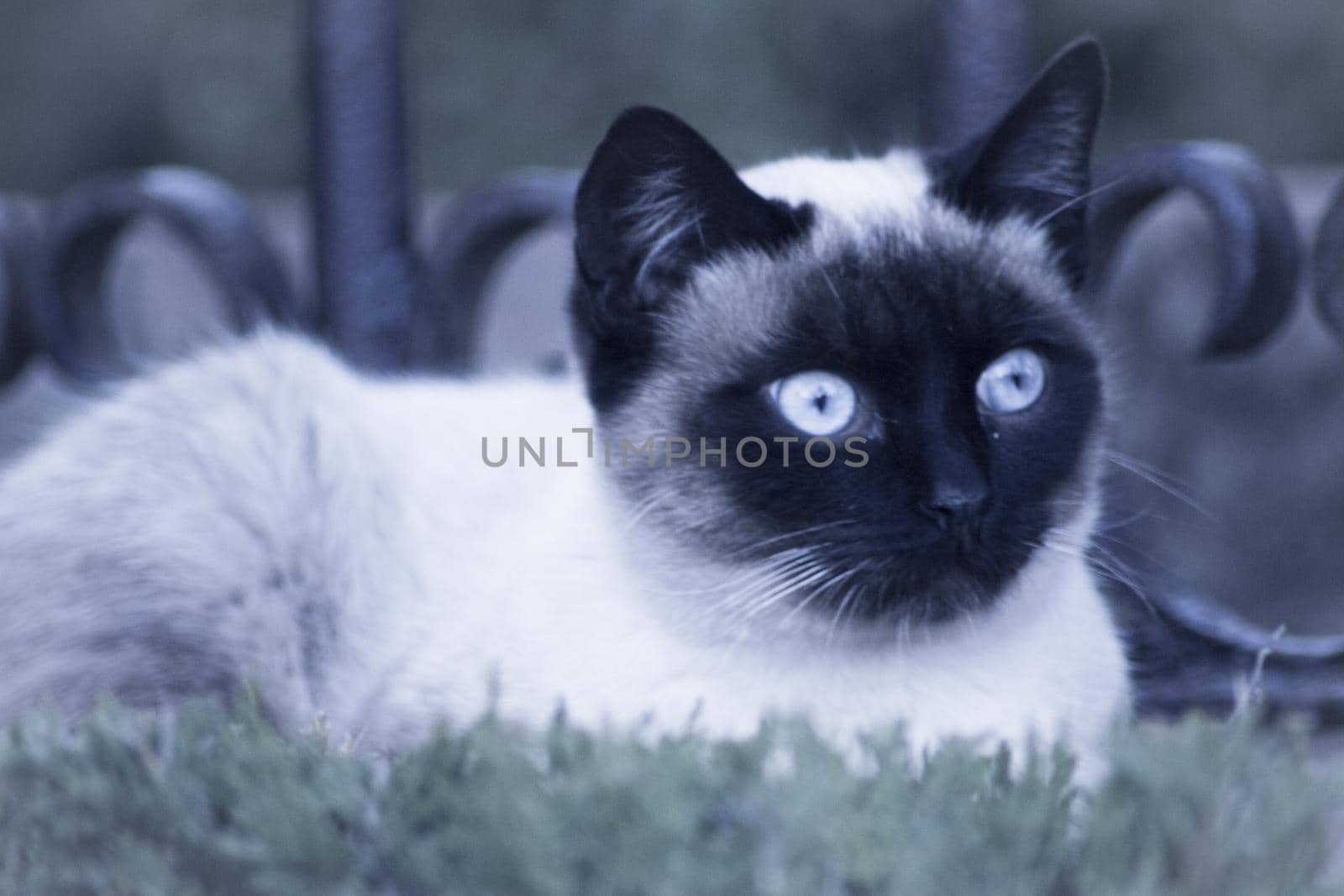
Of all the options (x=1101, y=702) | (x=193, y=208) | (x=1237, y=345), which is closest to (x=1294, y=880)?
(x=1101, y=702)

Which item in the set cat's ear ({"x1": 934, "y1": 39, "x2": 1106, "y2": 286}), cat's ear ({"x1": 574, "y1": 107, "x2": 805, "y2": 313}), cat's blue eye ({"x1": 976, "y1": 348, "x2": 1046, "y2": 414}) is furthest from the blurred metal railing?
cat's ear ({"x1": 574, "y1": 107, "x2": 805, "y2": 313})

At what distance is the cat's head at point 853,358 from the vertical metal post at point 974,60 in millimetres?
554

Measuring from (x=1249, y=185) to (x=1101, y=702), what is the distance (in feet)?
2.83

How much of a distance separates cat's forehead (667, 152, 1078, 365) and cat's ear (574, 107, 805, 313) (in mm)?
34

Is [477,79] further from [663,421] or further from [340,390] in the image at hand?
[663,421]

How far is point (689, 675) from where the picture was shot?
5.35ft

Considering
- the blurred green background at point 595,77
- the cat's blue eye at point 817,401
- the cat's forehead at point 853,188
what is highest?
the blurred green background at point 595,77

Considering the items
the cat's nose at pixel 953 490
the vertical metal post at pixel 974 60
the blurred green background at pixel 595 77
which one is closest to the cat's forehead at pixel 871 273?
the cat's nose at pixel 953 490

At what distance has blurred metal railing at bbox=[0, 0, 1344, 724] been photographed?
208cm

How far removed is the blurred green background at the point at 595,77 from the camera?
4.84 metres

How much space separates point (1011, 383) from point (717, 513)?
1.27 ft

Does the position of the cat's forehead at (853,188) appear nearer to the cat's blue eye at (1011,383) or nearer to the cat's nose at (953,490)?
the cat's blue eye at (1011,383)

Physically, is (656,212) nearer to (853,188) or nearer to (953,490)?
(853,188)

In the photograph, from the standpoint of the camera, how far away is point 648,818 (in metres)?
1.06
